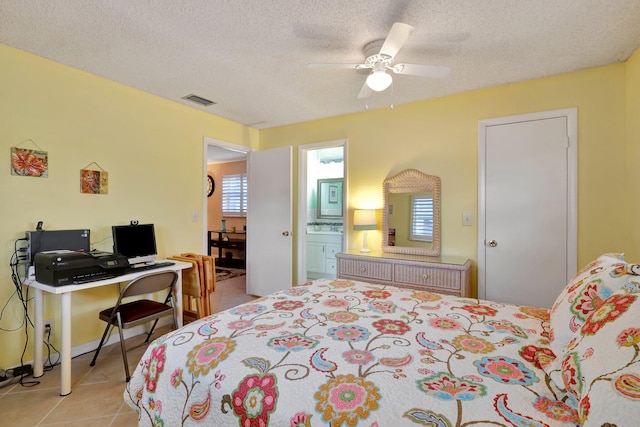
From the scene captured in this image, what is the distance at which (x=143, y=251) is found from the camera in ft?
9.04

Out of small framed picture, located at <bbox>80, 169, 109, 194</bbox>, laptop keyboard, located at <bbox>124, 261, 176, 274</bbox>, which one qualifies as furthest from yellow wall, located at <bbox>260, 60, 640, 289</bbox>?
small framed picture, located at <bbox>80, 169, 109, 194</bbox>

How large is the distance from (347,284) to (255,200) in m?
2.39

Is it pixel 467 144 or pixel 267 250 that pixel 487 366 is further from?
pixel 267 250

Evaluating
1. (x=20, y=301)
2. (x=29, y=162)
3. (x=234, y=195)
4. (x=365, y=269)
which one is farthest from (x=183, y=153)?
(x=234, y=195)

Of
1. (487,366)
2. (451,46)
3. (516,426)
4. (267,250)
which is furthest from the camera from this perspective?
(267,250)

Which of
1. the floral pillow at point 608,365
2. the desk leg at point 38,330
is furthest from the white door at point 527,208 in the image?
the desk leg at point 38,330

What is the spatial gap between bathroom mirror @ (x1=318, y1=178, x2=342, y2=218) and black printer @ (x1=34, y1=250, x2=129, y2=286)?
11.2 feet

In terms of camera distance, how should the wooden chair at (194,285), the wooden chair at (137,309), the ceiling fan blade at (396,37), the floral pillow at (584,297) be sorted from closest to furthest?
the floral pillow at (584,297) < the ceiling fan blade at (396,37) < the wooden chair at (137,309) < the wooden chair at (194,285)

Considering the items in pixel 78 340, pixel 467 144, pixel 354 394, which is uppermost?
pixel 467 144

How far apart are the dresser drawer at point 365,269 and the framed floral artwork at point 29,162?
2.65 m

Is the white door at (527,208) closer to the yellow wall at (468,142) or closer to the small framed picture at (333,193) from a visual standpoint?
the yellow wall at (468,142)

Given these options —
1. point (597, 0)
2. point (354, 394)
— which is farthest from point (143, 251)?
point (597, 0)

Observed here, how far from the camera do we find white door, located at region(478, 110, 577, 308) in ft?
8.46

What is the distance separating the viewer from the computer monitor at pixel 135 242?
259 centimetres
